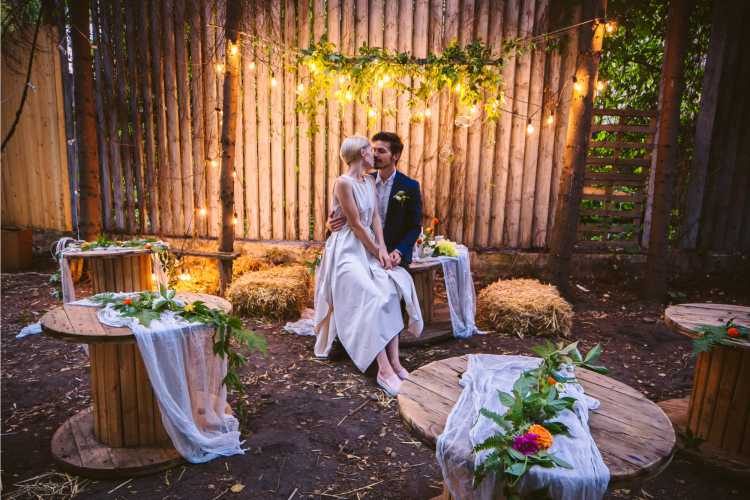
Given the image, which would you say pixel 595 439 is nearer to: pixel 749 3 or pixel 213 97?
pixel 213 97

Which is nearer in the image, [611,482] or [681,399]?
[611,482]

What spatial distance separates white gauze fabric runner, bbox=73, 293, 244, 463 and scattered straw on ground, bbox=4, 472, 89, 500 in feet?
1.56

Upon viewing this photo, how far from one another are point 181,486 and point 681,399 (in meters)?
3.27

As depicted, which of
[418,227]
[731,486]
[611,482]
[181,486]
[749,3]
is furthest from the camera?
[749,3]

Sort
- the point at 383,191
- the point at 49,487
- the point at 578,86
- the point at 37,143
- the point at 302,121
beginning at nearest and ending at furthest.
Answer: the point at 49,487 < the point at 383,191 < the point at 578,86 < the point at 302,121 < the point at 37,143

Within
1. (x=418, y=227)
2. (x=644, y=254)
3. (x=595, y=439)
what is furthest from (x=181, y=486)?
(x=644, y=254)

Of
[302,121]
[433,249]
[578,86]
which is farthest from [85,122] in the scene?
[578,86]

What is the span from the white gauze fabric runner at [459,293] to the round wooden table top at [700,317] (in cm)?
178

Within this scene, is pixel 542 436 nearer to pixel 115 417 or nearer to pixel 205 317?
pixel 205 317

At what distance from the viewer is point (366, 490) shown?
2.37 m

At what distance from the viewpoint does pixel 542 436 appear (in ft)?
4.65

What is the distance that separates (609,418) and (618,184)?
5.16 metres

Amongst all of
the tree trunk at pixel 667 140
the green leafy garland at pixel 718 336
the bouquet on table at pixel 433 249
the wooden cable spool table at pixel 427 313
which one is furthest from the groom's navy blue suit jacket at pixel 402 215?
the tree trunk at pixel 667 140

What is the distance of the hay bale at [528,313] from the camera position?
4.43 meters
